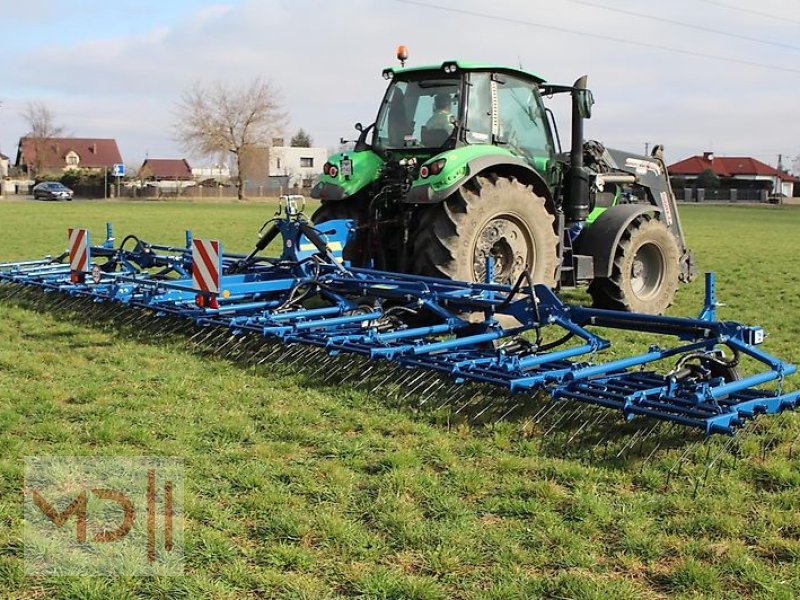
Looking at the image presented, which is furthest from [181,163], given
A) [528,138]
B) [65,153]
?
[528,138]

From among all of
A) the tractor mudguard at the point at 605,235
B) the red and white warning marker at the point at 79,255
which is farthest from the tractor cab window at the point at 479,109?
the red and white warning marker at the point at 79,255

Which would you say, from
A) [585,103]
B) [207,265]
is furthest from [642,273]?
[207,265]

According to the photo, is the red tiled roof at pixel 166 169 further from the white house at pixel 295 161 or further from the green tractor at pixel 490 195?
the green tractor at pixel 490 195

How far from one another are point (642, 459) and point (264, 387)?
2.27 meters

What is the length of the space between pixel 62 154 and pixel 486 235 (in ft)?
266

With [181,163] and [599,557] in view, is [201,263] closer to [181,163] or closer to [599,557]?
[599,557]

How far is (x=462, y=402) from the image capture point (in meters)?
4.66

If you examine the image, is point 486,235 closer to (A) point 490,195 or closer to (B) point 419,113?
(A) point 490,195

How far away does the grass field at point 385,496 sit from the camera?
2770 mm

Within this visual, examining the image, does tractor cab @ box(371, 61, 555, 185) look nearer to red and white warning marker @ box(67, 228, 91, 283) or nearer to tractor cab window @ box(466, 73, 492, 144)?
tractor cab window @ box(466, 73, 492, 144)

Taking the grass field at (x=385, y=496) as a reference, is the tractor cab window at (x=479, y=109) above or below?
above

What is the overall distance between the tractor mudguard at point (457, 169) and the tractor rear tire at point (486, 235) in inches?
5.1

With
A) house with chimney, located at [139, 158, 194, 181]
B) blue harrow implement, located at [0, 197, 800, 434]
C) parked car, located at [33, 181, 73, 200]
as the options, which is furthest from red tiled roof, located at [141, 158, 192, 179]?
blue harrow implement, located at [0, 197, 800, 434]

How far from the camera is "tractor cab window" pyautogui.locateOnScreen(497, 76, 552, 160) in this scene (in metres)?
7.14
